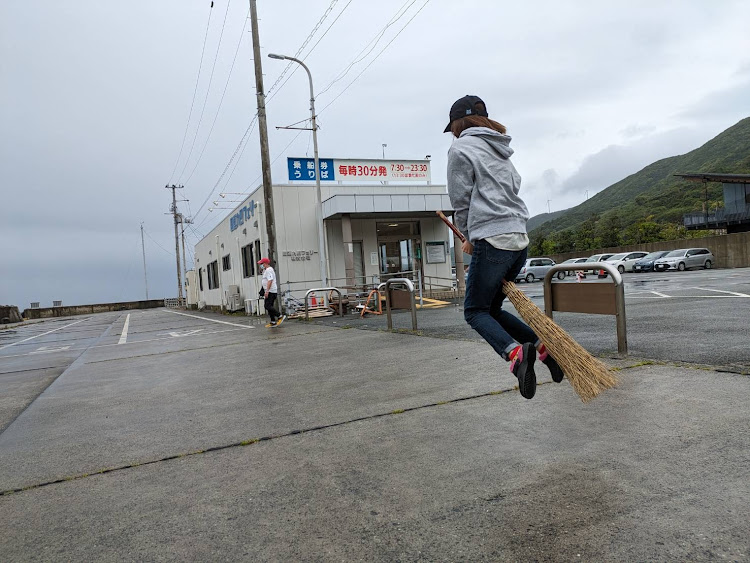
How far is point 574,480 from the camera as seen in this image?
80.7 inches

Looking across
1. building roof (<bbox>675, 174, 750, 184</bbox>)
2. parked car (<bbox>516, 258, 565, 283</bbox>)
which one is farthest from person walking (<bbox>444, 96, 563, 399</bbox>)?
building roof (<bbox>675, 174, 750, 184</bbox>)

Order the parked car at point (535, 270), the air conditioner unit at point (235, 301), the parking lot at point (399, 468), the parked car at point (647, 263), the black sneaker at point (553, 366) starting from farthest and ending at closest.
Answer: the parked car at point (647, 263)
the parked car at point (535, 270)
the air conditioner unit at point (235, 301)
the black sneaker at point (553, 366)
the parking lot at point (399, 468)

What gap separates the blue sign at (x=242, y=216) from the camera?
21670 mm

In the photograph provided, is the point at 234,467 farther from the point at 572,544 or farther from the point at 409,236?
the point at 409,236

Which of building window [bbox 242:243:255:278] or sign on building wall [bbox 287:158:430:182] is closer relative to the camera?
sign on building wall [bbox 287:158:430:182]

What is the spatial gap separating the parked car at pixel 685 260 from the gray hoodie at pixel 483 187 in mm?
33922

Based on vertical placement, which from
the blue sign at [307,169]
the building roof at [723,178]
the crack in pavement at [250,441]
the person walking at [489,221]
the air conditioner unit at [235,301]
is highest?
the building roof at [723,178]

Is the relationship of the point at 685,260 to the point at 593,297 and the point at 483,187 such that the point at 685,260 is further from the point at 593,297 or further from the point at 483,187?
the point at 483,187

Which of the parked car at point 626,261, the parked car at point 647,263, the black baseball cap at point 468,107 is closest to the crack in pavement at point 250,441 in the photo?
the black baseball cap at point 468,107

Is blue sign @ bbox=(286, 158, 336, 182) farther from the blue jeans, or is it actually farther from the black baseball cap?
the blue jeans

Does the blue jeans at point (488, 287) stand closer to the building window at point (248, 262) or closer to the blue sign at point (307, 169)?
Answer: the blue sign at point (307, 169)

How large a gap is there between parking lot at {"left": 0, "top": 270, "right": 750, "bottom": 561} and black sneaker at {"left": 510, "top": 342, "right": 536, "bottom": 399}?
23 cm

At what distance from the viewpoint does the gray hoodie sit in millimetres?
2924

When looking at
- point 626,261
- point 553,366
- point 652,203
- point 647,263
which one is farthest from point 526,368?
point 652,203
